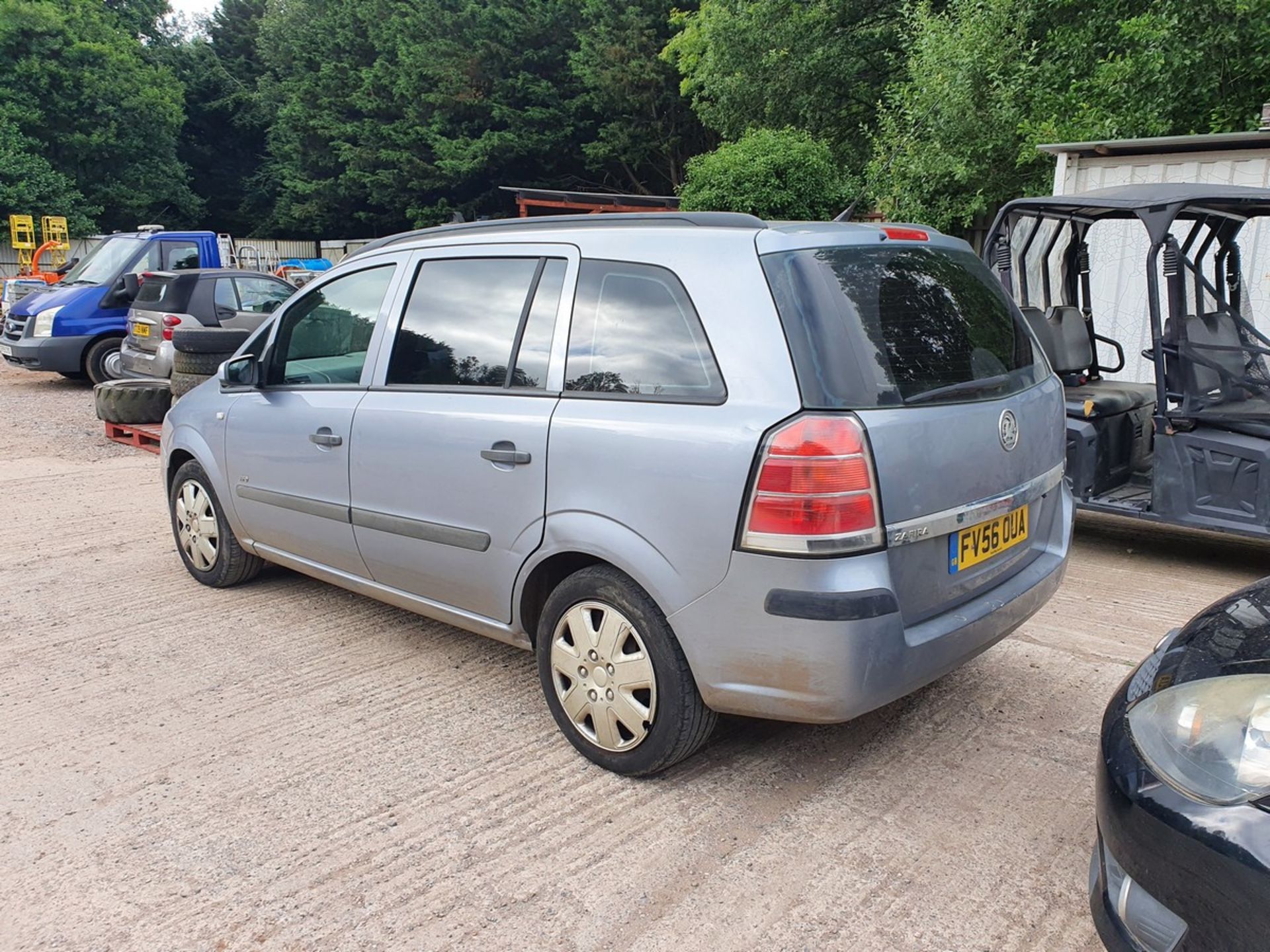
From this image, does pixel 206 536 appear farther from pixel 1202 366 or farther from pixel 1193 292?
pixel 1193 292

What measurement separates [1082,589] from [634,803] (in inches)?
128

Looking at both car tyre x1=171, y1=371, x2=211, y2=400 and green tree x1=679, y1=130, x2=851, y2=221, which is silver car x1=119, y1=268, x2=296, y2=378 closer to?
car tyre x1=171, y1=371, x2=211, y2=400

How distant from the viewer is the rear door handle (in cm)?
316

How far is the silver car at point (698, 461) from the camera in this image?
2617 millimetres

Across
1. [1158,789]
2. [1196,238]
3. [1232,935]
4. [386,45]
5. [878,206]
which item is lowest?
[1232,935]

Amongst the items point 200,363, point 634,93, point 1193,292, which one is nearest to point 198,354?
point 200,363

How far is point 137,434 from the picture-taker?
360 inches

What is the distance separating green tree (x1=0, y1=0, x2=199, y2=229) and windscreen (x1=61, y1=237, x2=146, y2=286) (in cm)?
2295

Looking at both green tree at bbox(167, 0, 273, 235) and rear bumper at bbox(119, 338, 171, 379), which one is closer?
rear bumper at bbox(119, 338, 171, 379)

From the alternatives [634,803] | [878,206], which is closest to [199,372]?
[634,803]

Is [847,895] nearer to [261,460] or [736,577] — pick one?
[736,577]

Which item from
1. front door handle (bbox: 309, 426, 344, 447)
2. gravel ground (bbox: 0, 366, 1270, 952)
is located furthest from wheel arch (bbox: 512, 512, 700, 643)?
front door handle (bbox: 309, 426, 344, 447)

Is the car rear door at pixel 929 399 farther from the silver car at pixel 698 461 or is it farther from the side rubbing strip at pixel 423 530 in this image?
the side rubbing strip at pixel 423 530

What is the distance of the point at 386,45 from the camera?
1308 inches
